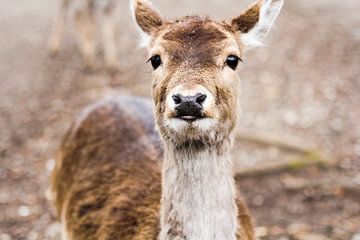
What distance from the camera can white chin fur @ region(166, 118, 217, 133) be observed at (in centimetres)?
306

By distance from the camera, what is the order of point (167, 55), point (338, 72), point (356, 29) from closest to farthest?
point (167, 55), point (338, 72), point (356, 29)

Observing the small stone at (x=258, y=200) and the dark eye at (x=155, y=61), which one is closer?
the dark eye at (x=155, y=61)

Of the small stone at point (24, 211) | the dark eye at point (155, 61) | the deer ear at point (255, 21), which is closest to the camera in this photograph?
the dark eye at point (155, 61)

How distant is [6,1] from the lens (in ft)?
46.2

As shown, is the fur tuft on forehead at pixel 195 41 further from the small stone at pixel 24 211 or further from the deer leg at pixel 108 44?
the deer leg at pixel 108 44

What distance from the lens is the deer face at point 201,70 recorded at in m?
2.99

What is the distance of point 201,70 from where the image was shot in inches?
124

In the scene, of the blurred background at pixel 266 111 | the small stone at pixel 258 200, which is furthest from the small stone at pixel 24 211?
the small stone at pixel 258 200

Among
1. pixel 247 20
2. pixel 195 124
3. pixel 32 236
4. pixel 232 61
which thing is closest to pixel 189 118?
pixel 195 124

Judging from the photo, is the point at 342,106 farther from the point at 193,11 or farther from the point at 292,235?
the point at 193,11

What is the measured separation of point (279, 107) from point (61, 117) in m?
2.89

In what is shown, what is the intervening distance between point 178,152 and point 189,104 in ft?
1.82

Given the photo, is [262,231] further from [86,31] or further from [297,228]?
[86,31]

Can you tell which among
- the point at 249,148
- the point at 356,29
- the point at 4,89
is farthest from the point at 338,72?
the point at 4,89
